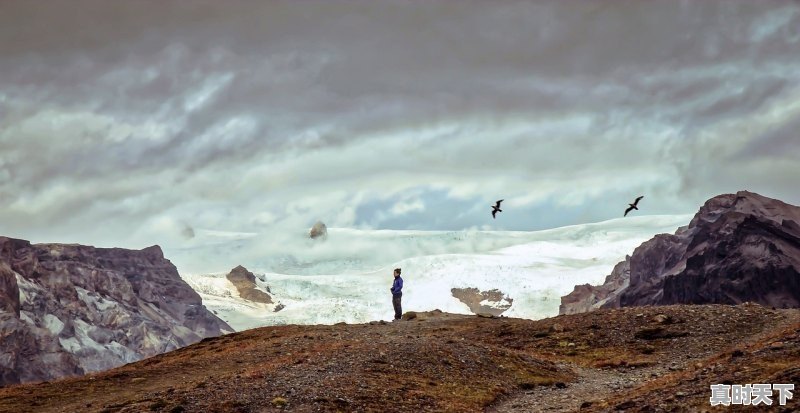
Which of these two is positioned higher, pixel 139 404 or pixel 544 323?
pixel 544 323

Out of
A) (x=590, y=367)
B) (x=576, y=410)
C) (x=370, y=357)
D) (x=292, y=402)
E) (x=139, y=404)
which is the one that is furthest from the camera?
→ (x=590, y=367)

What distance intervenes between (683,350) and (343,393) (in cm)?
1723

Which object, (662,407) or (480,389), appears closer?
(662,407)

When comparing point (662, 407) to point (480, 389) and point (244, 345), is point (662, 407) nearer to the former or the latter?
point (480, 389)

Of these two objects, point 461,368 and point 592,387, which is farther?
point 461,368

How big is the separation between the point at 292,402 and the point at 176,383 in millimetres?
10529

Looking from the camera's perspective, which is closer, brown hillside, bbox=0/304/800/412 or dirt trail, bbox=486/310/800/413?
brown hillside, bbox=0/304/800/412

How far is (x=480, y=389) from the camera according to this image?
38562 millimetres

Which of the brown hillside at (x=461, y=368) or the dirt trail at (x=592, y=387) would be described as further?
the dirt trail at (x=592, y=387)

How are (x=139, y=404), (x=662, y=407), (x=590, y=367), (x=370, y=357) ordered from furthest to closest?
1. (x=590, y=367)
2. (x=370, y=357)
3. (x=139, y=404)
4. (x=662, y=407)

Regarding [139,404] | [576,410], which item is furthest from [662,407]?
[139,404]

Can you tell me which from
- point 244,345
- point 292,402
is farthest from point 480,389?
point 244,345

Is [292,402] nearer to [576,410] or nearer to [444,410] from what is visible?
[444,410]

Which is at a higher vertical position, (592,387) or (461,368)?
(461,368)
